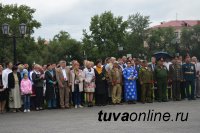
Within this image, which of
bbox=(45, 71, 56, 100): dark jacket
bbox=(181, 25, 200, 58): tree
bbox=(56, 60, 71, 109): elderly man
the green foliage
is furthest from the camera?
bbox=(181, 25, 200, 58): tree

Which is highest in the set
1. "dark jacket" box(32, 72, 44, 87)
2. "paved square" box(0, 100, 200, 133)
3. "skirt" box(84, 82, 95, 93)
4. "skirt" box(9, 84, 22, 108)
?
"dark jacket" box(32, 72, 44, 87)

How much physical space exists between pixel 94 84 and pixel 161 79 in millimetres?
3368

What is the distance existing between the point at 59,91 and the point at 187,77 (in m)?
6.53

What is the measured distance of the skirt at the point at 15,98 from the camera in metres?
17.7

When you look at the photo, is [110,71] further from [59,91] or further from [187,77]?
[187,77]

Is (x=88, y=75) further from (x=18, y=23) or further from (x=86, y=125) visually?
(x=18, y=23)

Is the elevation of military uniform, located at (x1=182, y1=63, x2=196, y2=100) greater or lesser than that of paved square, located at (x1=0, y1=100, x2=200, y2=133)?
greater

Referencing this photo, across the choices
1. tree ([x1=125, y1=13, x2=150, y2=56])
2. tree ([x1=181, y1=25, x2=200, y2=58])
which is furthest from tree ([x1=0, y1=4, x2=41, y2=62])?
tree ([x1=181, y1=25, x2=200, y2=58])

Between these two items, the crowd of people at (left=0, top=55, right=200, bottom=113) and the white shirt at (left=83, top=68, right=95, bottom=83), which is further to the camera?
the white shirt at (left=83, top=68, right=95, bottom=83)

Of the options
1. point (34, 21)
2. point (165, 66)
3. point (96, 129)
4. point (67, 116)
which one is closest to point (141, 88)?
point (165, 66)

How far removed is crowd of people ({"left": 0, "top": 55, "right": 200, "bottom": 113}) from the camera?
58.7ft

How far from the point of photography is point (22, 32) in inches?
1054

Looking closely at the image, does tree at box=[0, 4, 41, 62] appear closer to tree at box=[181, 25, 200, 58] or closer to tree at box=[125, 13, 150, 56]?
tree at box=[125, 13, 150, 56]

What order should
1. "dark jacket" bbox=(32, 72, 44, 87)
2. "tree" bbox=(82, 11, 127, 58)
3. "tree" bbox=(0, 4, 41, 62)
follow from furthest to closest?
"tree" bbox=(82, 11, 127, 58) < "tree" bbox=(0, 4, 41, 62) < "dark jacket" bbox=(32, 72, 44, 87)
